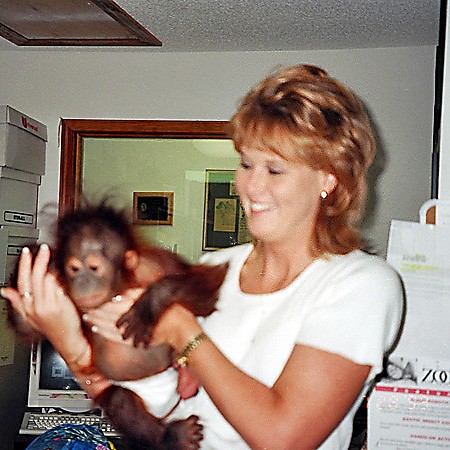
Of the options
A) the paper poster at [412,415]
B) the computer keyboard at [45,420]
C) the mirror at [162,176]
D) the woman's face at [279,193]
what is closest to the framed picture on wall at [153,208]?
the mirror at [162,176]

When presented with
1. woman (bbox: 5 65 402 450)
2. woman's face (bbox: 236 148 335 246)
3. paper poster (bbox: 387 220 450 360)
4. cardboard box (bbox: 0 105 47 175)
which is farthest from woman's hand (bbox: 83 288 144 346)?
paper poster (bbox: 387 220 450 360)

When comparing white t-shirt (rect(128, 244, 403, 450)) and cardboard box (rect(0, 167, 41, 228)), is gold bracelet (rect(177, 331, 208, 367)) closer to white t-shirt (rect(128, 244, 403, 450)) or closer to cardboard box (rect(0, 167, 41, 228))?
white t-shirt (rect(128, 244, 403, 450))

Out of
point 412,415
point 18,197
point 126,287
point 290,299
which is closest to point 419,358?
point 412,415

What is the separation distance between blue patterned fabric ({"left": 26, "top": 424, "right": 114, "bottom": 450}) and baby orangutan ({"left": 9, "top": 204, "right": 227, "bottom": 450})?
0.09 m

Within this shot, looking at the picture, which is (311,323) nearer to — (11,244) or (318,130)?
(318,130)

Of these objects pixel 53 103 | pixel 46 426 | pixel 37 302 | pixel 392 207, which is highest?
pixel 53 103

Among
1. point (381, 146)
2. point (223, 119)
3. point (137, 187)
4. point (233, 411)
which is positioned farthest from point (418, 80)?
point (233, 411)

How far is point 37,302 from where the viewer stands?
→ 0.76m

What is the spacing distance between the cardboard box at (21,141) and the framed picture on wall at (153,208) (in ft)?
0.45

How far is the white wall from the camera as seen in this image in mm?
983

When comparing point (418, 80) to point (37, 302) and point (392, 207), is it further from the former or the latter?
point (37, 302)

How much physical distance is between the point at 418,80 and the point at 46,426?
23.7 inches

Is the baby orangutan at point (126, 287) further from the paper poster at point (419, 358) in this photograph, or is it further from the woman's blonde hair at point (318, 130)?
the paper poster at point (419, 358)

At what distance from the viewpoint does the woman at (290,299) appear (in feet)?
2.29
